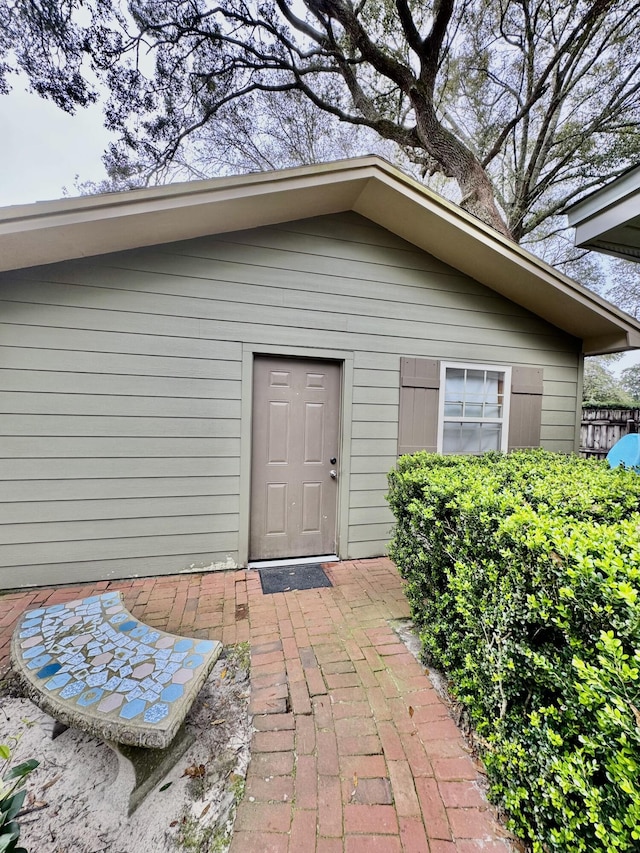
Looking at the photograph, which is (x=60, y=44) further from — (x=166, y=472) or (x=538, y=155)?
(x=538, y=155)

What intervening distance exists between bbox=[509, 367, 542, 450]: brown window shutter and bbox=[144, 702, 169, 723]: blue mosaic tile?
410 cm

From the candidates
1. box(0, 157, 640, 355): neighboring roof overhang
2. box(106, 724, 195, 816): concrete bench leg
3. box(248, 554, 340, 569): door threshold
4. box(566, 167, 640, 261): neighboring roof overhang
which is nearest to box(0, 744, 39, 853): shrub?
box(106, 724, 195, 816): concrete bench leg

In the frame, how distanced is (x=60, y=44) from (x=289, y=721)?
395 inches

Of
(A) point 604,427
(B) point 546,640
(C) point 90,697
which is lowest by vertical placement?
(C) point 90,697

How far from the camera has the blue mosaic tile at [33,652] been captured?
1618 millimetres

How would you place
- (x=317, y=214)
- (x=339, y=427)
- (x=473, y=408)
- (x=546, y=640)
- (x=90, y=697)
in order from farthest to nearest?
(x=473, y=408), (x=339, y=427), (x=317, y=214), (x=90, y=697), (x=546, y=640)

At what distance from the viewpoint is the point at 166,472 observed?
3227 mm

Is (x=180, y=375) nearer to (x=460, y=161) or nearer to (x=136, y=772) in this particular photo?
(x=136, y=772)

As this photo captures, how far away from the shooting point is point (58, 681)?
1.48 meters

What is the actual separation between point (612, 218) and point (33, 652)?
4.79 m

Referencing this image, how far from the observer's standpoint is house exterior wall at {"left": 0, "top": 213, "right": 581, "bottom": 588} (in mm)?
2922

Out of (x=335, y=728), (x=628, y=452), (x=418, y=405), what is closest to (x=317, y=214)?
(x=418, y=405)

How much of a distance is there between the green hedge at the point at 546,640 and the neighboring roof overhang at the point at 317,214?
2507mm

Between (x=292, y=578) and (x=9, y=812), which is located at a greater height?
(x=9, y=812)
